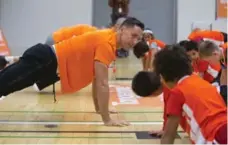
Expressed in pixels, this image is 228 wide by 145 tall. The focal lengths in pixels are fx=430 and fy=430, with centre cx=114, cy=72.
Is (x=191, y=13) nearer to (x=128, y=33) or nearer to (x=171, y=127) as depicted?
(x=128, y=33)

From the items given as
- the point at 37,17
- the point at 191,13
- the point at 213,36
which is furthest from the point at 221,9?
the point at 213,36

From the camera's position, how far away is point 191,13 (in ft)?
29.5

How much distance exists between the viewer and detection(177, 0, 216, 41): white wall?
889 cm

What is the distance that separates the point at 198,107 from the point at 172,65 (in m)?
0.20

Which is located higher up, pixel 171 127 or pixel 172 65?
pixel 172 65

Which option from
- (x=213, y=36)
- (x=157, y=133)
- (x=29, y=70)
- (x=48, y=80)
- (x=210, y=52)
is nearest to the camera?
(x=157, y=133)

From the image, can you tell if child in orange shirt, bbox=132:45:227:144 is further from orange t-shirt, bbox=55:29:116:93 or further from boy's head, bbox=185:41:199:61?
boy's head, bbox=185:41:199:61

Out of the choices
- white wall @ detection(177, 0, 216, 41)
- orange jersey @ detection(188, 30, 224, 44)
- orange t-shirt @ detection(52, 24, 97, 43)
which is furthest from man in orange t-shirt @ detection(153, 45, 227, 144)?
white wall @ detection(177, 0, 216, 41)

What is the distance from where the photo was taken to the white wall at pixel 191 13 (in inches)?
350

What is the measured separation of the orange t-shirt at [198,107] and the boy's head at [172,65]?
4cm

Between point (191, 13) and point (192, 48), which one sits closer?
point (192, 48)

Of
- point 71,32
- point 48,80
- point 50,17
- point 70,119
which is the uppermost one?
point 71,32

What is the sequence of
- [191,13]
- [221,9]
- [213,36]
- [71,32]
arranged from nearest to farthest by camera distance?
[71,32] < [213,36] < [221,9] < [191,13]

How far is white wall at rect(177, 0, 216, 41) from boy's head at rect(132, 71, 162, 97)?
7.28 m
